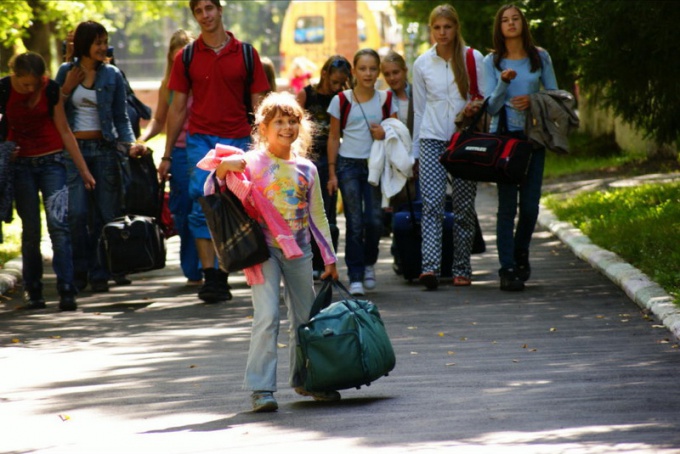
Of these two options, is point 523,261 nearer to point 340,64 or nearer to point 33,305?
point 340,64

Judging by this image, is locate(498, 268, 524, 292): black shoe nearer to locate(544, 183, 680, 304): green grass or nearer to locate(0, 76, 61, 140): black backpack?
locate(544, 183, 680, 304): green grass

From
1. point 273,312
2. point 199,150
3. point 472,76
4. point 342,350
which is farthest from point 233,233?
point 472,76

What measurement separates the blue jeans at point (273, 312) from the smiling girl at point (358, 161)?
4.27m

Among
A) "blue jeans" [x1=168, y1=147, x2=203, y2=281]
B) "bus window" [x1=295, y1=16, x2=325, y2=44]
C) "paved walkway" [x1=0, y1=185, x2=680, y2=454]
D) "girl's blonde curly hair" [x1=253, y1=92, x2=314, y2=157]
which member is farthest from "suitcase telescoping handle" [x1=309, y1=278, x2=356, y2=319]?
"bus window" [x1=295, y1=16, x2=325, y2=44]

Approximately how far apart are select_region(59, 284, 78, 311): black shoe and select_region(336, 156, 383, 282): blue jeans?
221 centimetres

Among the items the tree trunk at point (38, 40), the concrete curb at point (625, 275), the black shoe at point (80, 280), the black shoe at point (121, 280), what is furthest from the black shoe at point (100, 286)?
the tree trunk at point (38, 40)

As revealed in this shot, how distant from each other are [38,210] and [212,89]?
1.69 metres

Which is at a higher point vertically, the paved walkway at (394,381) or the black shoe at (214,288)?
the paved walkway at (394,381)

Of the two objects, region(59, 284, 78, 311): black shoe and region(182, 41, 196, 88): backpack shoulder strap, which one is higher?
region(182, 41, 196, 88): backpack shoulder strap

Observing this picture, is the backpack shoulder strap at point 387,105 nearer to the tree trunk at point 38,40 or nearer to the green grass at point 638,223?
the green grass at point 638,223

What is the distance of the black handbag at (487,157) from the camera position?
36.7ft

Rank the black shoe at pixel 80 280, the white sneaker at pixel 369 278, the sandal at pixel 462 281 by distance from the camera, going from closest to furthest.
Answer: the white sneaker at pixel 369 278
the sandal at pixel 462 281
the black shoe at pixel 80 280

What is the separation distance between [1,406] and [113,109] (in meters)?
5.40

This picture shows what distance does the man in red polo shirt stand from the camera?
1127 cm
